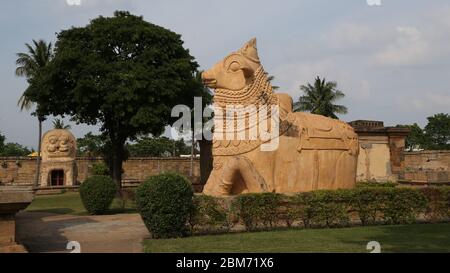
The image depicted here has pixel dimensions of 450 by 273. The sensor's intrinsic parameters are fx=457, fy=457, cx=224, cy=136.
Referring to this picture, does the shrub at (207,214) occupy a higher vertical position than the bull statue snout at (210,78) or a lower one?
lower

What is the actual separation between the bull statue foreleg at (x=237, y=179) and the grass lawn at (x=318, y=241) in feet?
3.69

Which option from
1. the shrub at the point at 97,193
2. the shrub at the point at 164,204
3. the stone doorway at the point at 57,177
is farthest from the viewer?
the stone doorway at the point at 57,177

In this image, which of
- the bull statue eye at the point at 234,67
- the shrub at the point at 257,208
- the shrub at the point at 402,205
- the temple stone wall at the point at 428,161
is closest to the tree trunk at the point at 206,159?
the bull statue eye at the point at 234,67

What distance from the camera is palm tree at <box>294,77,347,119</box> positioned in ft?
107

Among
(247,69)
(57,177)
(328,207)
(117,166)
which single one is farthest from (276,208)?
(57,177)

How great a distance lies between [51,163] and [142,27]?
11.6 m

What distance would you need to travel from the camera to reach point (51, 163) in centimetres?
2670

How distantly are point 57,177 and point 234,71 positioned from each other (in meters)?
21.3

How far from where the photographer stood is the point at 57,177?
2734 centimetres

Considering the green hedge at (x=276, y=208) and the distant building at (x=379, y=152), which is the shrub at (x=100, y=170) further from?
the green hedge at (x=276, y=208)

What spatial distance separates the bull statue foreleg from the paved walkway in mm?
1607

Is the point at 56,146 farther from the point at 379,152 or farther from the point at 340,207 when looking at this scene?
the point at 340,207

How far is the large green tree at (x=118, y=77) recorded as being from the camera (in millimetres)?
18219
